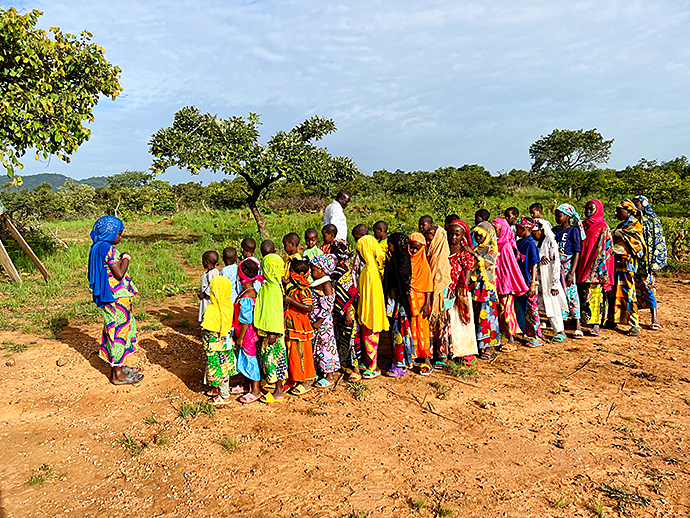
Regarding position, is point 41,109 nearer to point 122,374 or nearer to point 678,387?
point 122,374

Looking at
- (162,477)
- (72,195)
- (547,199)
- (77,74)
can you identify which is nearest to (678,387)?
(162,477)

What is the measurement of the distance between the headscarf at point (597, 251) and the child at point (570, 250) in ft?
0.45

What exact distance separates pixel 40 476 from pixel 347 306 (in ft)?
9.28

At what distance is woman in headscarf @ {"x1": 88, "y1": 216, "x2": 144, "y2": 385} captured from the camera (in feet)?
14.2

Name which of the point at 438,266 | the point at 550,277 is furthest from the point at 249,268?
the point at 550,277

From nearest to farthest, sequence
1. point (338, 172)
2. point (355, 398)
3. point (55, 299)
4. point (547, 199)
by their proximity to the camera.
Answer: point (355, 398)
point (55, 299)
point (338, 172)
point (547, 199)

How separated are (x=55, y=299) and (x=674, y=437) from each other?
8.95 metres

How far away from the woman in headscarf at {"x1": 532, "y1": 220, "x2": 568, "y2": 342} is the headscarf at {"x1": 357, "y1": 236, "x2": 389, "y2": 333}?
2.41m

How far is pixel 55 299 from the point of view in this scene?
299 inches

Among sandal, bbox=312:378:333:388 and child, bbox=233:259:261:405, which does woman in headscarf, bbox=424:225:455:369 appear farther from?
child, bbox=233:259:261:405

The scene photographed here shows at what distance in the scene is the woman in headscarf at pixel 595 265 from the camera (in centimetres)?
558

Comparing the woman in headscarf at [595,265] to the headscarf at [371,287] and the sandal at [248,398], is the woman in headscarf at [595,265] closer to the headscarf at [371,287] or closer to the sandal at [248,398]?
the headscarf at [371,287]

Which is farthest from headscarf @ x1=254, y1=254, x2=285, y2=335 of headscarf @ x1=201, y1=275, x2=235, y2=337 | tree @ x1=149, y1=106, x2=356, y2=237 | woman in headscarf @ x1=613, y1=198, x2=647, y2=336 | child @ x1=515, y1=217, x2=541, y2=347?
tree @ x1=149, y1=106, x2=356, y2=237

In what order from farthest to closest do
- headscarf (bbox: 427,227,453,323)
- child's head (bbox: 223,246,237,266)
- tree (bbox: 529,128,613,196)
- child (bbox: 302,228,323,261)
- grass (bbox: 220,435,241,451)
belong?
tree (bbox: 529,128,613,196) → headscarf (bbox: 427,227,453,323) → child (bbox: 302,228,323,261) → child's head (bbox: 223,246,237,266) → grass (bbox: 220,435,241,451)
